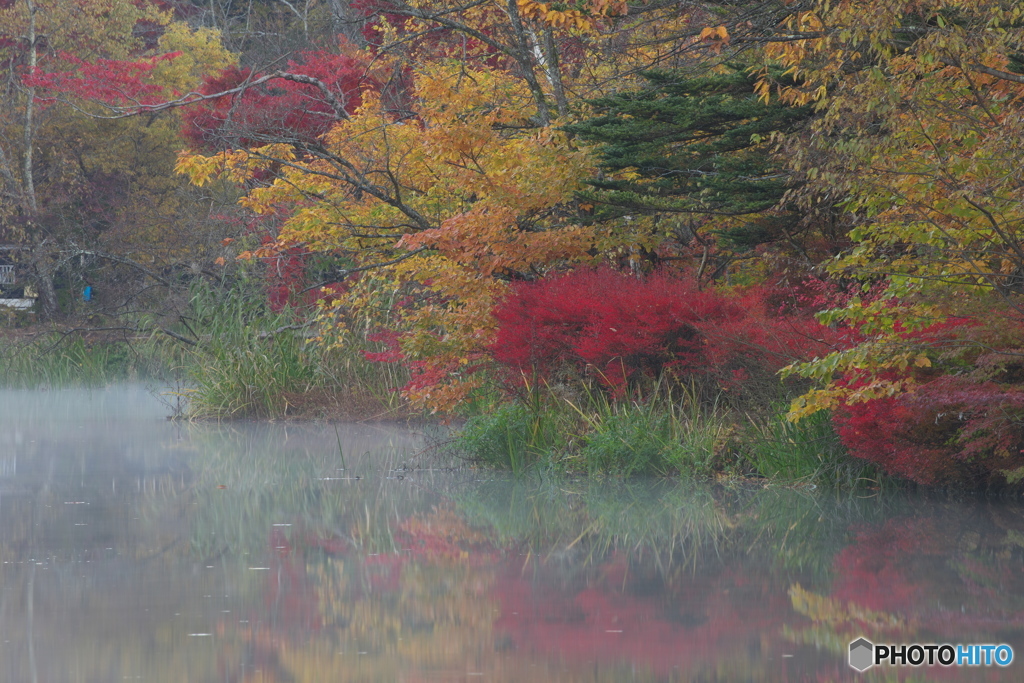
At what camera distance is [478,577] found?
6949 millimetres

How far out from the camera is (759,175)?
36.8 feet

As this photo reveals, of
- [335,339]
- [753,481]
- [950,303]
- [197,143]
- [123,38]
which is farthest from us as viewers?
[123,38]

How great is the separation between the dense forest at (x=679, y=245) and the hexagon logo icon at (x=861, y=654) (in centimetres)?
282

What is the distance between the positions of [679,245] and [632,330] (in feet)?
10.5

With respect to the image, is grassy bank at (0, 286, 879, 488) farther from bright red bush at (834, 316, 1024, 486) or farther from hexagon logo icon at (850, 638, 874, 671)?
hexagon logo icon at (850, 638, 874, 671)

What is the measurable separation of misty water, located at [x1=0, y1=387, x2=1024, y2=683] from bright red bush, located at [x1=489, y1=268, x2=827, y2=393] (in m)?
1.11

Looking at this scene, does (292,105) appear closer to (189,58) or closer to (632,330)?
(189,58)

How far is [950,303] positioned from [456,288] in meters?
5.19

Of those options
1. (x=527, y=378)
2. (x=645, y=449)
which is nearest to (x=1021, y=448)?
(x=645, y=449)

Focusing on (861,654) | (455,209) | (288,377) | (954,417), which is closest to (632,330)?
(954,417)

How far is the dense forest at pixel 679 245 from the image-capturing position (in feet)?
28.3

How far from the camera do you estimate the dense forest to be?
8617 millimetres

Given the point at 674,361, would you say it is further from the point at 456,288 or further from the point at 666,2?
the point at 666,2

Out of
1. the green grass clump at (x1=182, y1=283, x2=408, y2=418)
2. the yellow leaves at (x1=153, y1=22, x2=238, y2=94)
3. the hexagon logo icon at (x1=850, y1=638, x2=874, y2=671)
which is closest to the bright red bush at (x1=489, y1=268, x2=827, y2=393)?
the hexagon logo icon at (x1=850, y1=638, x2=874, y2=671)
